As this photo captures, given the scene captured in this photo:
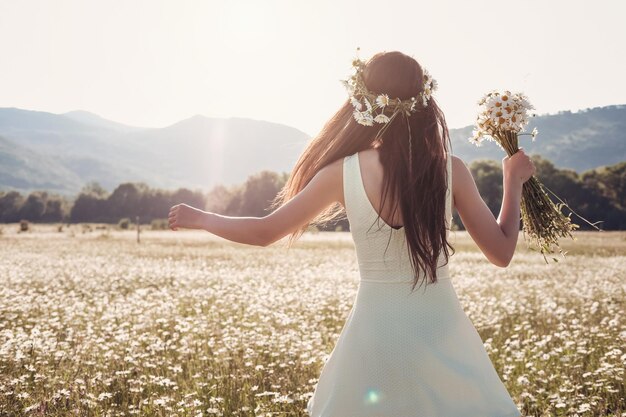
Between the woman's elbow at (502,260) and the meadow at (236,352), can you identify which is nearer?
the woman's elbow at (502,260)

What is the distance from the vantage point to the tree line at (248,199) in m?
98.9

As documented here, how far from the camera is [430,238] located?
2803 mm

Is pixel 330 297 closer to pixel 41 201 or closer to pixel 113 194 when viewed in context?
pixel 113 194

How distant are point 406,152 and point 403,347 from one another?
0.90 m

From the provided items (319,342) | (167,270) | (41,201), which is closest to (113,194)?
(41,201)

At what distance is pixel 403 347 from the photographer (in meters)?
2.86

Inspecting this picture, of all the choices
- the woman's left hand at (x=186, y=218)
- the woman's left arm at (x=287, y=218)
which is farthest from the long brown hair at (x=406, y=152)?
the woman's left hand at (x=186, y=218)

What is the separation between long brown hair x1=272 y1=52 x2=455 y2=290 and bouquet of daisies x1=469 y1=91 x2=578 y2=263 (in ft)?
4.05

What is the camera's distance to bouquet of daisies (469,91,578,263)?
13.5 feet

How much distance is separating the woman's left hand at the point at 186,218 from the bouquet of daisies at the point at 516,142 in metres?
2.05

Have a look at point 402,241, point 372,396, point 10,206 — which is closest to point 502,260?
point 402,241

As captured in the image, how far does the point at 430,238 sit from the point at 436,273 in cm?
19

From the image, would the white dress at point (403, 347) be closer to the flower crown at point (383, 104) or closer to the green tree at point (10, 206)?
the flower crown at point (383, 104)

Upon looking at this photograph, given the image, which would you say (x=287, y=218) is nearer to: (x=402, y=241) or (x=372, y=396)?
(x=402, y=241)
